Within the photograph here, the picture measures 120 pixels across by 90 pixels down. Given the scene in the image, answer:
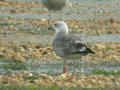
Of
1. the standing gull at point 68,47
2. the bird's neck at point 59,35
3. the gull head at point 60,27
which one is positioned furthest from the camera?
the gull head at point 60,27

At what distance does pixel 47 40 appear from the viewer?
809cm

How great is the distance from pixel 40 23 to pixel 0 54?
2.68 metres

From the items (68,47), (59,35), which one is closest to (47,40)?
(59,35)

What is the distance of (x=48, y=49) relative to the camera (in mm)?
7891

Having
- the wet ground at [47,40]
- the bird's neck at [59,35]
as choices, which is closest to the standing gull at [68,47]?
the bird's neck at [59,35]

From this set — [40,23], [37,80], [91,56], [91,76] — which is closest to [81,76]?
[91,76]

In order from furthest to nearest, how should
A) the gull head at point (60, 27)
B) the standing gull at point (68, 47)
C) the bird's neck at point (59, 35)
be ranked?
the gull head at point (60, 27), the bird's neck at point (59, 35), the standing gull at point (68, 47)

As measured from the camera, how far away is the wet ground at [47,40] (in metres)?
6.86

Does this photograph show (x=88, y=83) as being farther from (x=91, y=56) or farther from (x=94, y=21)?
(x=94, y=21)

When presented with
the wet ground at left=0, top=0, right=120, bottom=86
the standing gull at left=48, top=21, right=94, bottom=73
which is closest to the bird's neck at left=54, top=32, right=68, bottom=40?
the standing gull at left=48, top=21, right=94, bottom=73

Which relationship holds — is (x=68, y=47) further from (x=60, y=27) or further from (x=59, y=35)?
(x=60, y=27)

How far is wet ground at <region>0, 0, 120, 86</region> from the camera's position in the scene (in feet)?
22.5

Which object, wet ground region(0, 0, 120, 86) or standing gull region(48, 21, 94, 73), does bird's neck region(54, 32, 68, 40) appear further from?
wet ground region(0, 0, 120, 86)

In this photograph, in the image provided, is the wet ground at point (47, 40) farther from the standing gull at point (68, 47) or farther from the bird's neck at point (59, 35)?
the bird's neck at point (59, 35)
